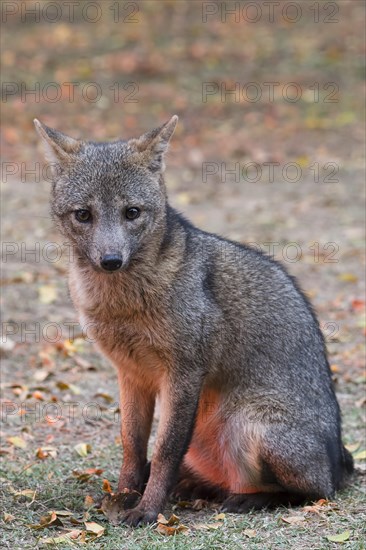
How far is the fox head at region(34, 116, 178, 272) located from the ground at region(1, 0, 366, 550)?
1.14m

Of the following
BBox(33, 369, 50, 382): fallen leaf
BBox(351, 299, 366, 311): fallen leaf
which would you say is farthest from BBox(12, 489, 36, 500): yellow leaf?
BBox(351, 299, 366, 311): fallen leaf

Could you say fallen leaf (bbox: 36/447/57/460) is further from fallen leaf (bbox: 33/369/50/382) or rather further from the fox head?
the fox head

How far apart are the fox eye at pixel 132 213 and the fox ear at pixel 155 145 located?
0.37 metres

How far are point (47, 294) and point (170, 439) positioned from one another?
5.12m

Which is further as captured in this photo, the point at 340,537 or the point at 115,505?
the point at 115,505

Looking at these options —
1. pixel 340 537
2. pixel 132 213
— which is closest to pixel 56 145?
pixel 132 213

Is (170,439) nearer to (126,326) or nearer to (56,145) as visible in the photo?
(126,326)


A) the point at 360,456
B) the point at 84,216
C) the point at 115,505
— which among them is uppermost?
the point at 84,216

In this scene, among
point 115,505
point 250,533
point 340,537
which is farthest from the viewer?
point 115,505

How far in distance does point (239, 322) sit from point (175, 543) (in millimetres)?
1537

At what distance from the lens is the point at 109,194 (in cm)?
605

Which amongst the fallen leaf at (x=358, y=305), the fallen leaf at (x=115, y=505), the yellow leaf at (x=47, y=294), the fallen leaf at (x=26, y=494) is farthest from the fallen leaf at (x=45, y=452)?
the fallen leaf at (x=358, y=305)

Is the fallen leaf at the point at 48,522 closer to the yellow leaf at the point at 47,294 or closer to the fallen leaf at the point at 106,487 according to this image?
the fallen leaf at the point at 106,487

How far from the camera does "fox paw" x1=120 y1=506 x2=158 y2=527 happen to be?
6016 millimetres
